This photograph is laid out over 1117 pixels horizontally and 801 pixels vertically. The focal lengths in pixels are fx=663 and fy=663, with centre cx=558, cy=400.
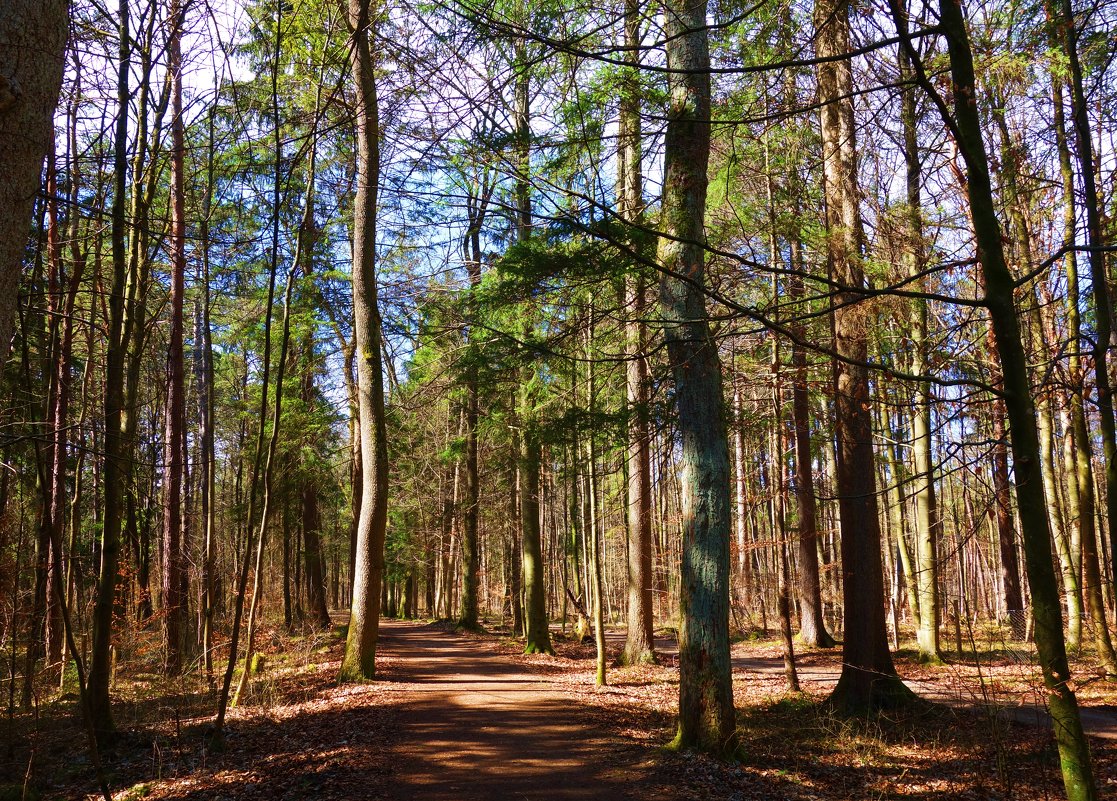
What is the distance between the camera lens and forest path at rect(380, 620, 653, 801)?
612 cm

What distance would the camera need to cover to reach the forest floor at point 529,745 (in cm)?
612

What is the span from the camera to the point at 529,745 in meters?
7.48

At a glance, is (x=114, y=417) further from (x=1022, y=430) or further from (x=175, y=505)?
(x=1022, y=430)

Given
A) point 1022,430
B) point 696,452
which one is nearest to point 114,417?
point 696,452

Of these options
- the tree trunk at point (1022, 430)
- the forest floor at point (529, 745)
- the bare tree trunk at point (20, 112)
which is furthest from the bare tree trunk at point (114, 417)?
the tree trunk at point (1022, 430)

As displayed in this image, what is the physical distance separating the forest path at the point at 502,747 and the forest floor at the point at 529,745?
0.10 feet

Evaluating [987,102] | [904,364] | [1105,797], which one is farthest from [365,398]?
[1105,797]

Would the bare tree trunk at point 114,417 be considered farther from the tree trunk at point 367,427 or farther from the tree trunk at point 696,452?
the tree trunk at point 696,452

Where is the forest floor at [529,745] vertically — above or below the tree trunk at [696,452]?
below

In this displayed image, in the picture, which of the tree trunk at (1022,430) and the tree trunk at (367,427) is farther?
the tree trunk at (367,427)

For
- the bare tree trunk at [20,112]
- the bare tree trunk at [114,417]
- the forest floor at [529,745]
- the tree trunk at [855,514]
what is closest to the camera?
the bare tree trunk at [20,112]

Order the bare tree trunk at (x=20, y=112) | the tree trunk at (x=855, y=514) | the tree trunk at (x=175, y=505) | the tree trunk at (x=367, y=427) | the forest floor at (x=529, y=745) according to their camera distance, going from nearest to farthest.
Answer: the bare tree trunk at (x=20, y=112), the forest floor at (x=529, y=745), the tree trunk at (x=855, y=514), the tree trunk at (x=367, y=427), the tree trunk at (x=175, y=505)

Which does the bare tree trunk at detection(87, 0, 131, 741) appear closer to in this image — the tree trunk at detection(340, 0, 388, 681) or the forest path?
the forest path

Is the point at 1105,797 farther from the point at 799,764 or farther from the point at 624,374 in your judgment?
the point at 624,374
